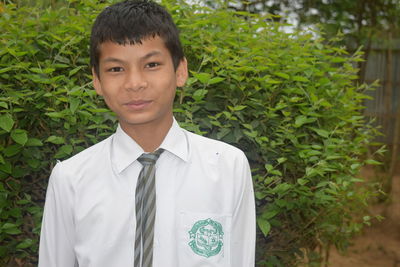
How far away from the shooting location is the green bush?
8.36 ft

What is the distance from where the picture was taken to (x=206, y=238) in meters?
1.83

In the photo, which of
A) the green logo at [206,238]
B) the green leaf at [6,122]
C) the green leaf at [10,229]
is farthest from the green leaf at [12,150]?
the green logo at [206,238]

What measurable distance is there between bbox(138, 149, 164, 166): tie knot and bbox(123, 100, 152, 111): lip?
0.67 ft

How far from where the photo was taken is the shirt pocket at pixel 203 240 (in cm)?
181

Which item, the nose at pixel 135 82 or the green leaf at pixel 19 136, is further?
the green leaf at pixel 19 136

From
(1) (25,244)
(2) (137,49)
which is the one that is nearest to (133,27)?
(2) (137,49)

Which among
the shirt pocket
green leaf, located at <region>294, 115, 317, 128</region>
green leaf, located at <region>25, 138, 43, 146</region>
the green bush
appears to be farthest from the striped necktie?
green leaf, located at <region>294, 115, 317, 128</region>

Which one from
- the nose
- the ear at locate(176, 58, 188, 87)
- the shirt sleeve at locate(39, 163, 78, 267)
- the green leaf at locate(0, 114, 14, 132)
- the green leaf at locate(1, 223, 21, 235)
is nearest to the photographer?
the nose

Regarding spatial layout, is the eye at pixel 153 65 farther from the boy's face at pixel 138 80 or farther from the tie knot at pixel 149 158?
the tie knot at pixel 149 158

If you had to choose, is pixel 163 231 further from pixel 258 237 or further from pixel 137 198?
pixel 258 237

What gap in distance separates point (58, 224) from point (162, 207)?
1.33ft

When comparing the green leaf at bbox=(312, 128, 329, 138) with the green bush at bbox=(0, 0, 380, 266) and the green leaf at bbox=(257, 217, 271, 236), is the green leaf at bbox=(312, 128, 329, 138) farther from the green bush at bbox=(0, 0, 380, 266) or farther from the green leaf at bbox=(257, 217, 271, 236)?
the green leaf at bbox=(257, 217, 271, 236)

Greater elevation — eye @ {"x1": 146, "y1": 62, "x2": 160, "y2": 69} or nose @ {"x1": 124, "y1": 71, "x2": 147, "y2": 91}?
eye @ {"x1": 146, "y1": 62, "x2": 160, "y2": 69}

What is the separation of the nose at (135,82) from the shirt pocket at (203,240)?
478 millimetres
